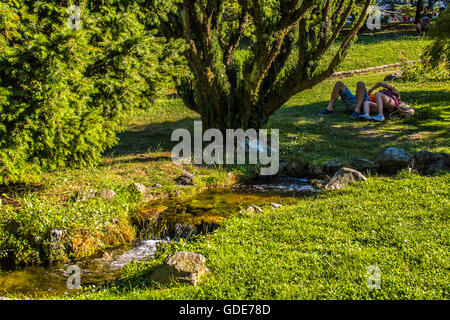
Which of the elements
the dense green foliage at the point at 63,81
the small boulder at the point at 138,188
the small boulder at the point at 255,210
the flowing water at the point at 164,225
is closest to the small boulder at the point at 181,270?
the flowing water at the point at 164,225

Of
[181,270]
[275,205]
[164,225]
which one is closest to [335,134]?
[275,205]

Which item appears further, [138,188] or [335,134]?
[335,134]

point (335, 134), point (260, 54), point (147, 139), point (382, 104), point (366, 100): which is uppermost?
point (260, 54)

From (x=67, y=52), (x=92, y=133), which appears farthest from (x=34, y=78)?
(x=92, y=133)

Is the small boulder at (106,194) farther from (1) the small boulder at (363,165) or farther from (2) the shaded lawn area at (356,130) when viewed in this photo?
(1) the small boulder at (363,165)

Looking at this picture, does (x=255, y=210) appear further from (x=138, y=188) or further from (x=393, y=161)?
(x=393, y=161)

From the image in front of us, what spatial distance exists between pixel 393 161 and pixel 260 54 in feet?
13.2

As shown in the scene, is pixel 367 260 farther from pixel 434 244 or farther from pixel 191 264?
pixel 191 264

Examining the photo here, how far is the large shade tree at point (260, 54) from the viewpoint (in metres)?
9.40

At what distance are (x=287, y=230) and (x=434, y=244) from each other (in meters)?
1.84

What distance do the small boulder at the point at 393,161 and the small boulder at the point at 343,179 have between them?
1227mm

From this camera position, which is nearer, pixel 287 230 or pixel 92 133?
pixel 287 230

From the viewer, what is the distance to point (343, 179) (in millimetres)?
8016
